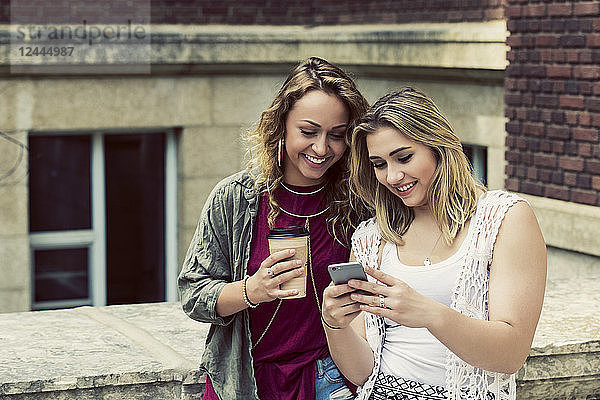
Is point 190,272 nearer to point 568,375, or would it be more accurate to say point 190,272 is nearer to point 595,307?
point 568,375

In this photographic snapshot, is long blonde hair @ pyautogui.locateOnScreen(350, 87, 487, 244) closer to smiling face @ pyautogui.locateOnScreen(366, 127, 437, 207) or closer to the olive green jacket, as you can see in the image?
smiling face @ pyautogui.locateOnScreen(366, 127, 437, 207)

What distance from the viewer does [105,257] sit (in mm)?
10195

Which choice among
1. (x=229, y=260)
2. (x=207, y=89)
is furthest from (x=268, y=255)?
(x=207, y=89)

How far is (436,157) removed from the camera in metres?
2.90

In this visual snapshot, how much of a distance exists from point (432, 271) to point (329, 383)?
0.51 m

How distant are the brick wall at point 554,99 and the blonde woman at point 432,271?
3.89 meters

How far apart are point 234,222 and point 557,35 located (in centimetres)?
447

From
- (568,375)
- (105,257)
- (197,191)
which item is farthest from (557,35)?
(105,257)

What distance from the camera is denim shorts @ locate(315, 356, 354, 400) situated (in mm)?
3113

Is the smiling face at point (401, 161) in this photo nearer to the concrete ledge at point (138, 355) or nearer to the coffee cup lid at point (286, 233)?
the coffee cup lid at point (286, 233)

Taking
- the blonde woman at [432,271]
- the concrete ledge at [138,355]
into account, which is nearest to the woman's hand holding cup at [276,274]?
the blonde woman at [432,271]

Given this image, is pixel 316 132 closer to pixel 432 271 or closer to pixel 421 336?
pixel 432 271

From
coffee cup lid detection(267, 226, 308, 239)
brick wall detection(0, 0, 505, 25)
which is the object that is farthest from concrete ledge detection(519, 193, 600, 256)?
coffee cup lid detection(267, 226, 308, 239)

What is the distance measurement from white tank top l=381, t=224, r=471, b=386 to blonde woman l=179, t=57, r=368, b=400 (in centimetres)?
22
